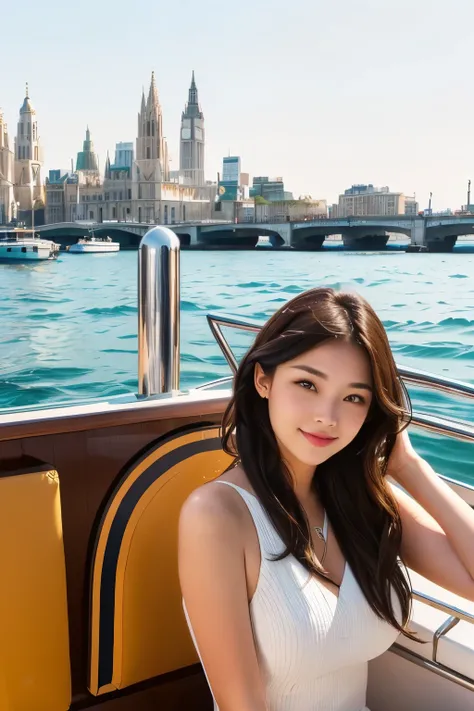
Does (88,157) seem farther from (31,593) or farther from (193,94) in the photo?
(31,593)

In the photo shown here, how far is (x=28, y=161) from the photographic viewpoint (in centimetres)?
6331

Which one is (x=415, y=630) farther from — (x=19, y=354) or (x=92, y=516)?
(x=19, y=354)

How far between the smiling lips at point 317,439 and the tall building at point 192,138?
77.5m

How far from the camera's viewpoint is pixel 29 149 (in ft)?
218

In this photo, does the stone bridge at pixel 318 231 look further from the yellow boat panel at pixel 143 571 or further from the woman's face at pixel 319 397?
A: the woman's face at pixel 319 397

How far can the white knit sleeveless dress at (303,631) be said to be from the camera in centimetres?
77

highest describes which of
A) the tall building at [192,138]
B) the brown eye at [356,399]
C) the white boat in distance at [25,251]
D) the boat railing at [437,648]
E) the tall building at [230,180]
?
the tall building at [192,138]

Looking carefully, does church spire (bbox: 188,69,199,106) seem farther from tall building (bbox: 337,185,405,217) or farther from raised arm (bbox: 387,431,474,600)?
raised arm (bbox: 387,431,474,600)

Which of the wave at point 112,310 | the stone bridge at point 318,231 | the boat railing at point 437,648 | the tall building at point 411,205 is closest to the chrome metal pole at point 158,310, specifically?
the boat railing at point 437,648

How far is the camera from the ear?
839mm

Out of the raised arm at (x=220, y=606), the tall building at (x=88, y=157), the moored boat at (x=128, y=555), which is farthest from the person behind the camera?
the tall building at (x=88, y=157)

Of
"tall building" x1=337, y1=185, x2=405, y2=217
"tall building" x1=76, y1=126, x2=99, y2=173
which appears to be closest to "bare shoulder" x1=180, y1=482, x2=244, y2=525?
"tall building" x1=337, y1=185, x2=405, y2=217

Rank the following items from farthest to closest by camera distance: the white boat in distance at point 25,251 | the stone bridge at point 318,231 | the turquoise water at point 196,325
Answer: the stone bridge at point 318,231 < the white boat in distance at point 25,251 < the turquoise water at point 196,325

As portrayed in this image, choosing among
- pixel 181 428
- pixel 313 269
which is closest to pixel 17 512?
pixel 181 428
